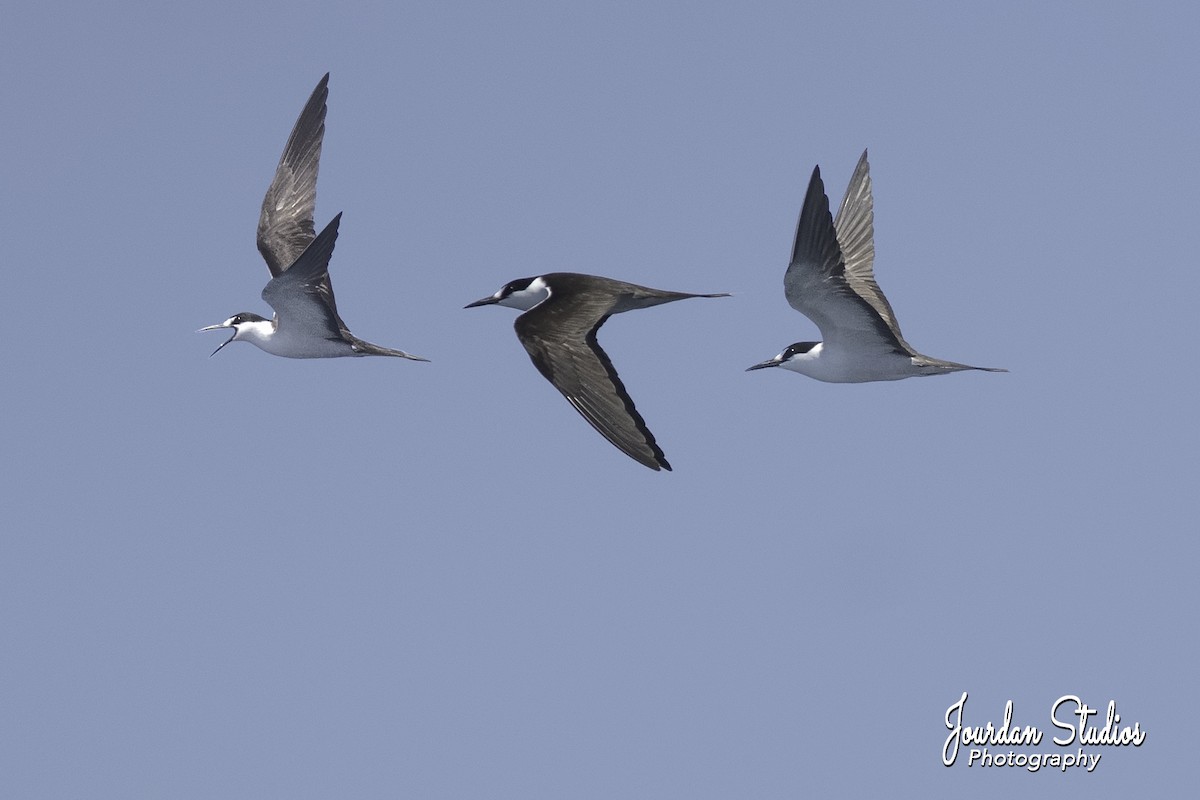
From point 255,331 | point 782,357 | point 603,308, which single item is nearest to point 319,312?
point 255,331

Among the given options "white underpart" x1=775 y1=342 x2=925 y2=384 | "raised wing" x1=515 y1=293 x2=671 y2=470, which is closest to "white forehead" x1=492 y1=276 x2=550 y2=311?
"raised wing" x1=515 y1=293 x2=671 y2=470

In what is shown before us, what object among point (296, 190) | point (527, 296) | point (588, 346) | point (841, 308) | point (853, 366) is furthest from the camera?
point (296, 190)

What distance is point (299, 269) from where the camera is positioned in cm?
1948

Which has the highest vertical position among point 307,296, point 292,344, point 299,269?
point 299,269

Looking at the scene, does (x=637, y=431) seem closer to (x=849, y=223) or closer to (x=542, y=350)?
(x=542, y=350)

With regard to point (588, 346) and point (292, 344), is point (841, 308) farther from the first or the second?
point (292, 344)

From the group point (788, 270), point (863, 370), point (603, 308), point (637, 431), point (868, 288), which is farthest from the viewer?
point (868, 288)

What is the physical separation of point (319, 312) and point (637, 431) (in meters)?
6.65

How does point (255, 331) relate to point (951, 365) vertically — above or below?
above

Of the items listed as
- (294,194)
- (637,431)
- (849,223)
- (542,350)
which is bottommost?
(637,431)

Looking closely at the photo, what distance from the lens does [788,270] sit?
1838 cm

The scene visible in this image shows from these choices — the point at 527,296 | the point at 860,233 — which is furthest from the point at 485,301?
the point at 860,233

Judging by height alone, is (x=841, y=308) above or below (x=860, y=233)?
below

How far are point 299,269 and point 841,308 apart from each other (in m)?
6.98
